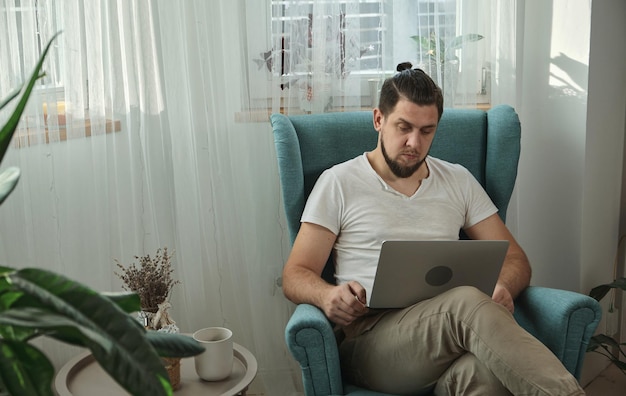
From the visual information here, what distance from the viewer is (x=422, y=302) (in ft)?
6.48

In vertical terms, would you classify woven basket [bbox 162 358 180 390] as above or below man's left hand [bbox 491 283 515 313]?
below

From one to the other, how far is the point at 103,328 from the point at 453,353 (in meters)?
1.32

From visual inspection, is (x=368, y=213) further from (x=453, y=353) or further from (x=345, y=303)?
(x=453, y=353)

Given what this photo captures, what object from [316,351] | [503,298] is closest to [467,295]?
[503,298]

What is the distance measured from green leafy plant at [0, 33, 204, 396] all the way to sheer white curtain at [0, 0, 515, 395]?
142 cm

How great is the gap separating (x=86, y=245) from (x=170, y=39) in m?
0.66

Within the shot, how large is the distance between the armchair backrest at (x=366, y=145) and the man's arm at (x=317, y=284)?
0.14 m

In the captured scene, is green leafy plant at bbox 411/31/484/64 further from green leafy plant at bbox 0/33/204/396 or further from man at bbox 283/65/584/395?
green leafy plant at bbox 0/33/204/396

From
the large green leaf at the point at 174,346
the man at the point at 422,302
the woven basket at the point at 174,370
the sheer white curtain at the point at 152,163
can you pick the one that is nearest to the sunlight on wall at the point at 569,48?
the man at the point at 422,302

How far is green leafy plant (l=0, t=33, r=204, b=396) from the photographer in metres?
0.70

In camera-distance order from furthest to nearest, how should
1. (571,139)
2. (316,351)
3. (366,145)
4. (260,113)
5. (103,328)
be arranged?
(571,139)
(260,113)
(366,145)
(316,351)
(103,328)

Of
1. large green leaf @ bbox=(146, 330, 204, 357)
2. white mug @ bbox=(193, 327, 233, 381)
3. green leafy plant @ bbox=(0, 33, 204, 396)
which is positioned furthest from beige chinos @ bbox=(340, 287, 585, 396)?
green leafy plant @ bbox=(0, 33, 204, 396)

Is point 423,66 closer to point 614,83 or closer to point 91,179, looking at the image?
point 614,83

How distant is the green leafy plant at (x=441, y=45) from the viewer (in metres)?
2.63
